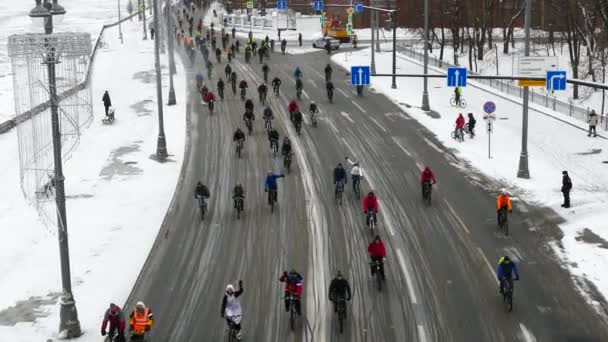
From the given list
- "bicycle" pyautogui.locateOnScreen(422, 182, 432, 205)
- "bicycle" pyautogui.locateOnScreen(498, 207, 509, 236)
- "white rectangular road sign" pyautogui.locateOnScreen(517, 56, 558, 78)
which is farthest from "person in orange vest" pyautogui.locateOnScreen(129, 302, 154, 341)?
"white rectangular road sign" pyautogui.locateOnScreen(517, 56, 558, 78)

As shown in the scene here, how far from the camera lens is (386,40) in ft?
276

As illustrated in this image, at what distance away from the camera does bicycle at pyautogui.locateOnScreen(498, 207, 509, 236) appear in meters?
22.6

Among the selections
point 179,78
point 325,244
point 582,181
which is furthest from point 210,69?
point 325,244

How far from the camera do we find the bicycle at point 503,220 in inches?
890

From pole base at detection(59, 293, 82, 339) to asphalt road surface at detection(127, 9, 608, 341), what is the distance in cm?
165

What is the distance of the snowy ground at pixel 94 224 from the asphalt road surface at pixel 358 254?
28.8 inches

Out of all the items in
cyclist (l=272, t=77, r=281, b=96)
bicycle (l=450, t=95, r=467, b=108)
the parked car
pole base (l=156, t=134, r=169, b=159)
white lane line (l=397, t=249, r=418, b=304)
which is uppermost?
the parked car

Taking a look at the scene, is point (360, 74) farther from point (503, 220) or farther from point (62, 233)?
point (62, 233)

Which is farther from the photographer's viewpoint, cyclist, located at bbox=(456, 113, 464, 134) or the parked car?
the parked car

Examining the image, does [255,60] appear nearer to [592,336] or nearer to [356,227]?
[356,227]

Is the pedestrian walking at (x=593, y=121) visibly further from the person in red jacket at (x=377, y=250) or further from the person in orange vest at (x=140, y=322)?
the person in orange vest at (x=140, y=322)

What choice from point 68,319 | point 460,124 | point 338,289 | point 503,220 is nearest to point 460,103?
point 460,124

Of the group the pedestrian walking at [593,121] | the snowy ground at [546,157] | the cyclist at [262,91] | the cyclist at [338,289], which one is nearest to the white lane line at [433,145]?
the snowy ground at [546,157]

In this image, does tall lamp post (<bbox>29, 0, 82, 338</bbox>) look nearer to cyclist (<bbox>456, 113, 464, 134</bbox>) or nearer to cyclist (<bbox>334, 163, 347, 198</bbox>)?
cyclist (<bbox>334, 163, 347, 198</bbox>)
